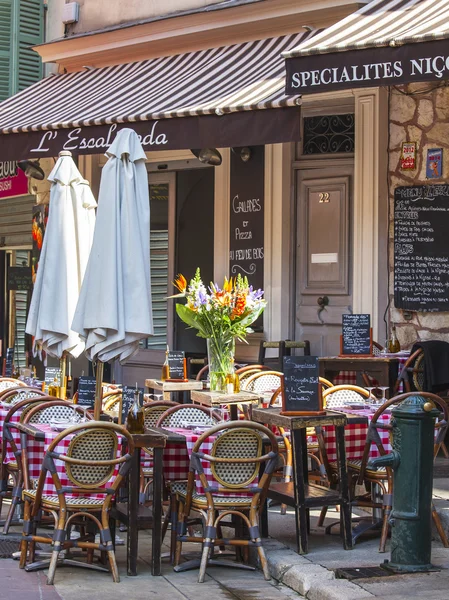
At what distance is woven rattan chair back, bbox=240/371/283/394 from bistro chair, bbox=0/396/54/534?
6.94ft

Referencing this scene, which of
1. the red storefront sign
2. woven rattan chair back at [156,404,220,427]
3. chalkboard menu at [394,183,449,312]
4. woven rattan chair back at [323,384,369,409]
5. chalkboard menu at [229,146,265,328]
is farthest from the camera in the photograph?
the red storefront sign

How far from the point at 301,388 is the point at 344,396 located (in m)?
1.44

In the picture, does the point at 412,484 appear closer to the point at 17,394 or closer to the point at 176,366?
the point at 17,394

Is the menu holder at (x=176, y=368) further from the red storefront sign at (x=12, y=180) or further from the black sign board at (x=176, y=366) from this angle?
the red storefront sign at (x=12, y=180)

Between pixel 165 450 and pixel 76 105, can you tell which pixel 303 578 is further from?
pixel 76 105

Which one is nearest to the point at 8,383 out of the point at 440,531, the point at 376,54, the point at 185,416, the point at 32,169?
the point at 185,416

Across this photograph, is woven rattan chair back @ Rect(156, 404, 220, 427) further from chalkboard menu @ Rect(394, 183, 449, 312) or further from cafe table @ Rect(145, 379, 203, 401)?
chalkboard menu @ Rect(394, 183, 449, 312)

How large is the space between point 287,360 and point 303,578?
1464 mm

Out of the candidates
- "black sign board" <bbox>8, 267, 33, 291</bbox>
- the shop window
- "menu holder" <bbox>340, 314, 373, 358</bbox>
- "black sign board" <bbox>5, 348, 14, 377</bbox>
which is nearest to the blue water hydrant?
"menu holder" <bbox>340, 314, 373, 358</bbox>

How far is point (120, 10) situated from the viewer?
575 inches

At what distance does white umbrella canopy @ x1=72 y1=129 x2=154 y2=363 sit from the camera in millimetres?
8086

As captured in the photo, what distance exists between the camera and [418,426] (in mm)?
6688

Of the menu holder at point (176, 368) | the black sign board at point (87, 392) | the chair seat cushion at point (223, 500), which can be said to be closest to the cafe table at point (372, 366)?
the menu holder at point (176, 368)

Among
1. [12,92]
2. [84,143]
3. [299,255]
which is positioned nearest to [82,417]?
[84,143]
